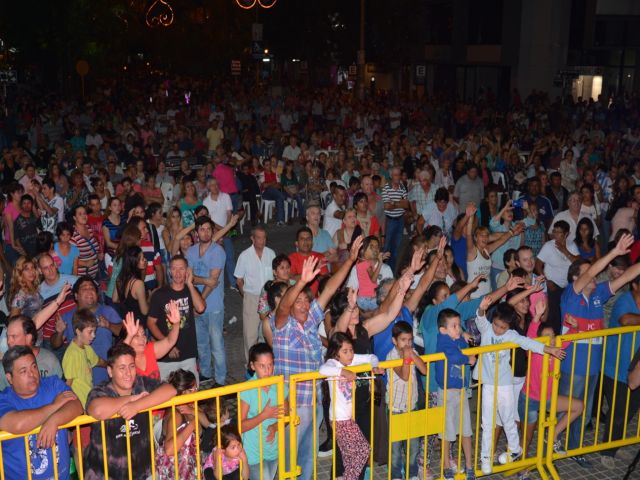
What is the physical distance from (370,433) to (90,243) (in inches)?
206

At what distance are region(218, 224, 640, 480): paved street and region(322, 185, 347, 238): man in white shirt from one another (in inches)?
72.5

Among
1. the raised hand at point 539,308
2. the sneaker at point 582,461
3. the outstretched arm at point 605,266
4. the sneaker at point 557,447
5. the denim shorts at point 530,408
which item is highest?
the outstretched arm at point 605,266

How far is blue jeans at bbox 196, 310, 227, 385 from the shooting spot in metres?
Answer: 8.75

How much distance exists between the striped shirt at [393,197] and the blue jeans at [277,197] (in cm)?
453

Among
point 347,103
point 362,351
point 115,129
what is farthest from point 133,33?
point 362,351

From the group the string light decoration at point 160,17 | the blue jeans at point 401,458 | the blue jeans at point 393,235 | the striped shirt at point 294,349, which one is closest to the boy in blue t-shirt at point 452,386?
the blue jeans at point 401,458

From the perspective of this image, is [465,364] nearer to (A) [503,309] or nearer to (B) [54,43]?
(A) [503,309]

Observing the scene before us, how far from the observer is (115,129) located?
2525 cm

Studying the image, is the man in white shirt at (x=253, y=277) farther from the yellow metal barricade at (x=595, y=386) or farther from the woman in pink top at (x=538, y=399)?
the yellow metal barricade at (x=595, y=386)

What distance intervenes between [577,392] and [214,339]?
3905mm

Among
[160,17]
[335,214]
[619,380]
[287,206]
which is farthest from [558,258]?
[160,17]

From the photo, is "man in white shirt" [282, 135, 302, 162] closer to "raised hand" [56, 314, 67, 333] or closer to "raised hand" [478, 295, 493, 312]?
"raised hand" [56, 314, 67, 333]

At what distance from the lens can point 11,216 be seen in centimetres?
1135

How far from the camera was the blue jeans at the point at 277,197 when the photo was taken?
1728 centimetres
